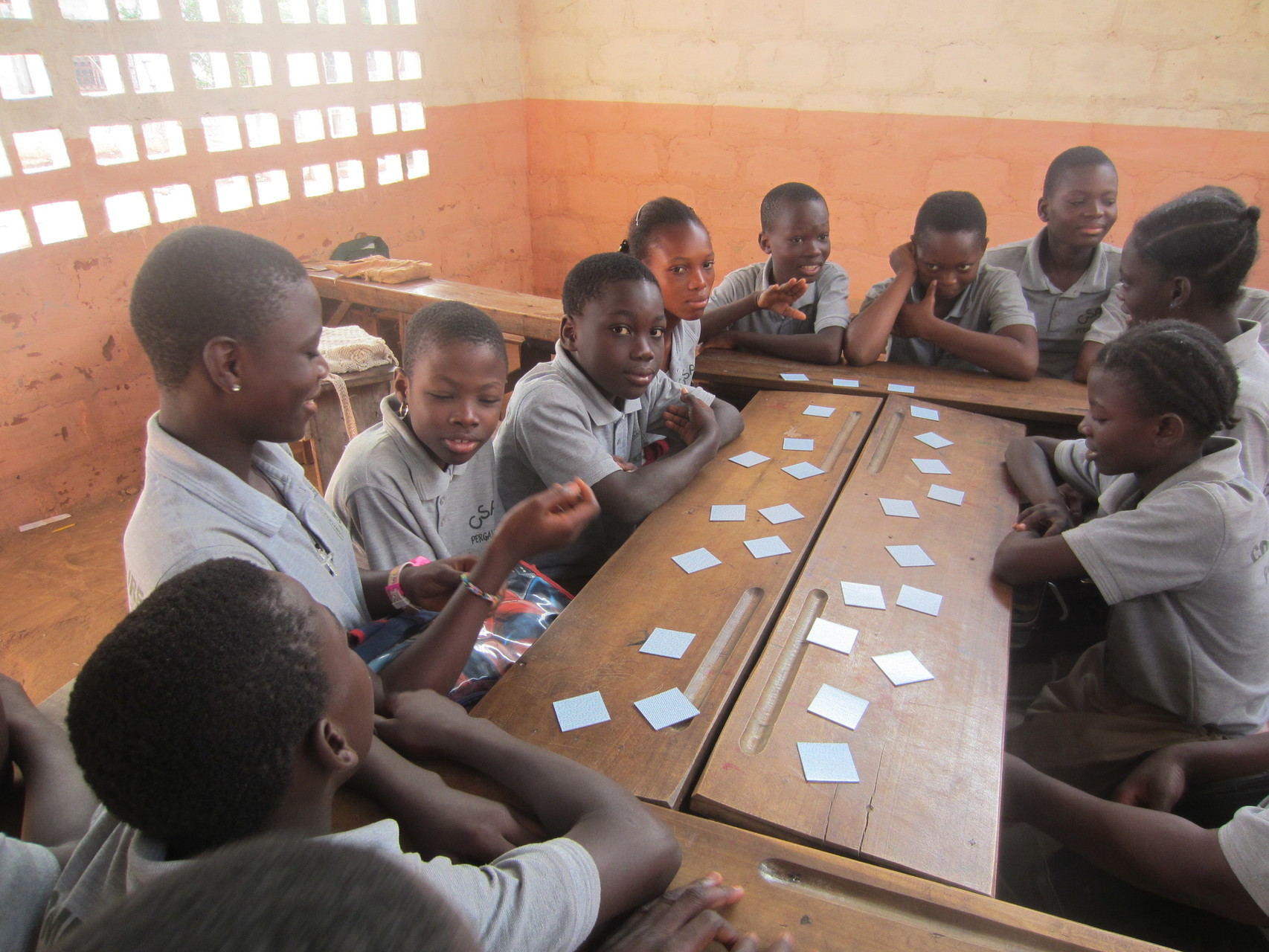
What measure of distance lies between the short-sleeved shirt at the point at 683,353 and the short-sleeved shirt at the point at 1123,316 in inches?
51.5

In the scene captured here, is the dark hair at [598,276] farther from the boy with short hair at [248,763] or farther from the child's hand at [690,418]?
the boy with short hair at [248,763]

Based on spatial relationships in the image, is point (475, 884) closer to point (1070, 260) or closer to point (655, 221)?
point (655, 221)

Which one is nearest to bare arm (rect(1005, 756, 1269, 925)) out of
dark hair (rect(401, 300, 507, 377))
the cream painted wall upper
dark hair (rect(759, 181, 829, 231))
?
dark hair (rect(401, 300, 507, 377))

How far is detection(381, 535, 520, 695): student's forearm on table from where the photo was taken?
3.99 ft

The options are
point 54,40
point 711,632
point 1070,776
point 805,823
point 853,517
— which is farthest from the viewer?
point 54,40

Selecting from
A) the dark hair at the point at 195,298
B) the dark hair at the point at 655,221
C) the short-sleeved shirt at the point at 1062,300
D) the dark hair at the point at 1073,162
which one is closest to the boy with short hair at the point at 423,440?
the dark hair at the point at 195,298

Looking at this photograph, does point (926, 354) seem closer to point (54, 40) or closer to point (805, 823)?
point (805, 823)

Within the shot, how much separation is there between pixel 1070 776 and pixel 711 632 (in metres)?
0.86

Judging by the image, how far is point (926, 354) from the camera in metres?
2.99

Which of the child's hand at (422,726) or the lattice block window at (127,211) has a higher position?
the lattice block window at (127,211)

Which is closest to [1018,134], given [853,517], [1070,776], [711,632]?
[853,517]

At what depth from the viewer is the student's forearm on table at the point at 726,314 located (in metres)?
2.87

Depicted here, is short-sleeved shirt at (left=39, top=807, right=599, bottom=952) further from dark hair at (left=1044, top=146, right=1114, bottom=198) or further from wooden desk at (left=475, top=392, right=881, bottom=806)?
dark hair at (left=1044, top=146, right=1114, bottom=198)

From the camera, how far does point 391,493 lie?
160 centimetres
